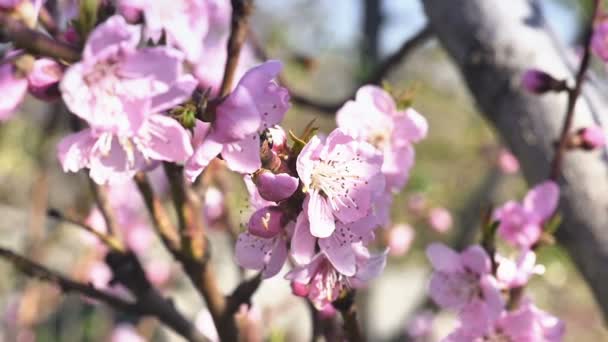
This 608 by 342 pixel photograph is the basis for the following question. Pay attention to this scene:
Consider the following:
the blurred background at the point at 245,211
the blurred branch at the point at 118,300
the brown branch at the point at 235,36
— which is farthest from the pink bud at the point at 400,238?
the brown branch at the point at 235,36

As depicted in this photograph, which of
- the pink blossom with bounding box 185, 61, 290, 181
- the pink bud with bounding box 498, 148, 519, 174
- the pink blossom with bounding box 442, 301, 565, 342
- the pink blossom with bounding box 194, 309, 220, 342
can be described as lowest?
the pink bud with bounding box 498, 148, 519, 174

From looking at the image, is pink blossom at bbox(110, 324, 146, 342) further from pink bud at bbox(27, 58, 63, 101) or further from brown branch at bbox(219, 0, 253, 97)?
pink bud at bbox(27, 58, 63, 101)

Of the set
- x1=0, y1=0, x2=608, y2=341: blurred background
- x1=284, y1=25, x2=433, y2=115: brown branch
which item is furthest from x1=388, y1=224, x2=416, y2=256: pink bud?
x1=284, y1=25, x2=433, y2=115: brown branch

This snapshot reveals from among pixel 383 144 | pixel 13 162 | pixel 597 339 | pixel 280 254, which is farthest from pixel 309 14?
pixel 280 254

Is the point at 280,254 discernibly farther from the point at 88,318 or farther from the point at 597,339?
the point at 597,339

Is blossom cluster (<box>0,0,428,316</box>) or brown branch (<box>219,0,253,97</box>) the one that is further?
brown branch (<box>219,0,253,97</box>)

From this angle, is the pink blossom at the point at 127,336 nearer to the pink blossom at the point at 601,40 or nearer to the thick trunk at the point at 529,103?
the thick trunk at the point at 529,103

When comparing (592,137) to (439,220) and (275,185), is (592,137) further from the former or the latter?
(439,220)

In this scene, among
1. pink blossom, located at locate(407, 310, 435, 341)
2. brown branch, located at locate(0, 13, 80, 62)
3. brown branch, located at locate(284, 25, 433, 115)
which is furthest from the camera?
pink blossom, located at locate(407, 310, 435, 341)
